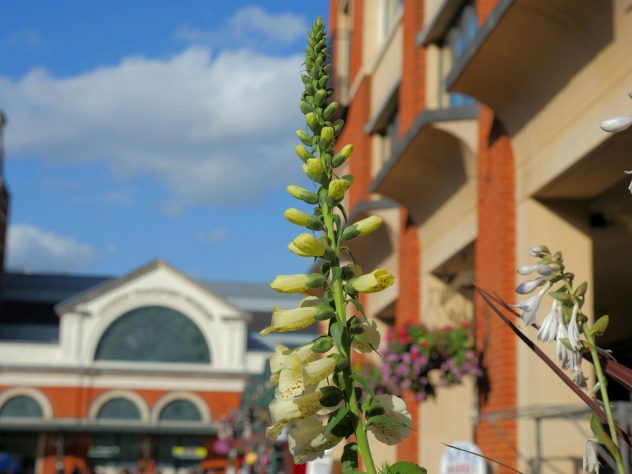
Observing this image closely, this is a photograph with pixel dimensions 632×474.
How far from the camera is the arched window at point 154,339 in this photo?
179ft

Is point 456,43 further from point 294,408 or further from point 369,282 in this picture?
point 294,408

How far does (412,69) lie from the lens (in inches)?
626

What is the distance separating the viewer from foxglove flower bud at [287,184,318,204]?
2168 millimetres

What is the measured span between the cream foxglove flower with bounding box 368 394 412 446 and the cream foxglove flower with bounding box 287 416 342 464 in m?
0.10

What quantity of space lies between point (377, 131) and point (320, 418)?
18.0m

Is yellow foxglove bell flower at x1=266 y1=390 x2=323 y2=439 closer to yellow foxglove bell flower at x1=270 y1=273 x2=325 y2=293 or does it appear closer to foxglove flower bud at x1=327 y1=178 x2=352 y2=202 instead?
yellow foxglove bell flower at x1=270 y1=273 x2=325 y2=293

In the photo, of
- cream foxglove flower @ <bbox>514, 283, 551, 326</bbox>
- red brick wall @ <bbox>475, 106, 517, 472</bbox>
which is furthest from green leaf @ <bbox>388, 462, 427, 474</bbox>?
Answer: red brick wall @ <bbox>475, 106, 517, 472</bbox>

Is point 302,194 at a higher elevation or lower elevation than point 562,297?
higher

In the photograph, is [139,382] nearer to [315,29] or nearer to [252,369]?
[252,369]

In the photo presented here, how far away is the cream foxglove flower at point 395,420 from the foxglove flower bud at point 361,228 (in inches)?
12.5

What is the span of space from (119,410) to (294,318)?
2081 inches

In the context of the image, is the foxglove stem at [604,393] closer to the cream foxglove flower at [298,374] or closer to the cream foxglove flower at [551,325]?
the cream foxglove flower at [551,325]

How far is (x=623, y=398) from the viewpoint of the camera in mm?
16047

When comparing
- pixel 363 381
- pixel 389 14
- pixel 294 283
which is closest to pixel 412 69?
pixel 389 14
